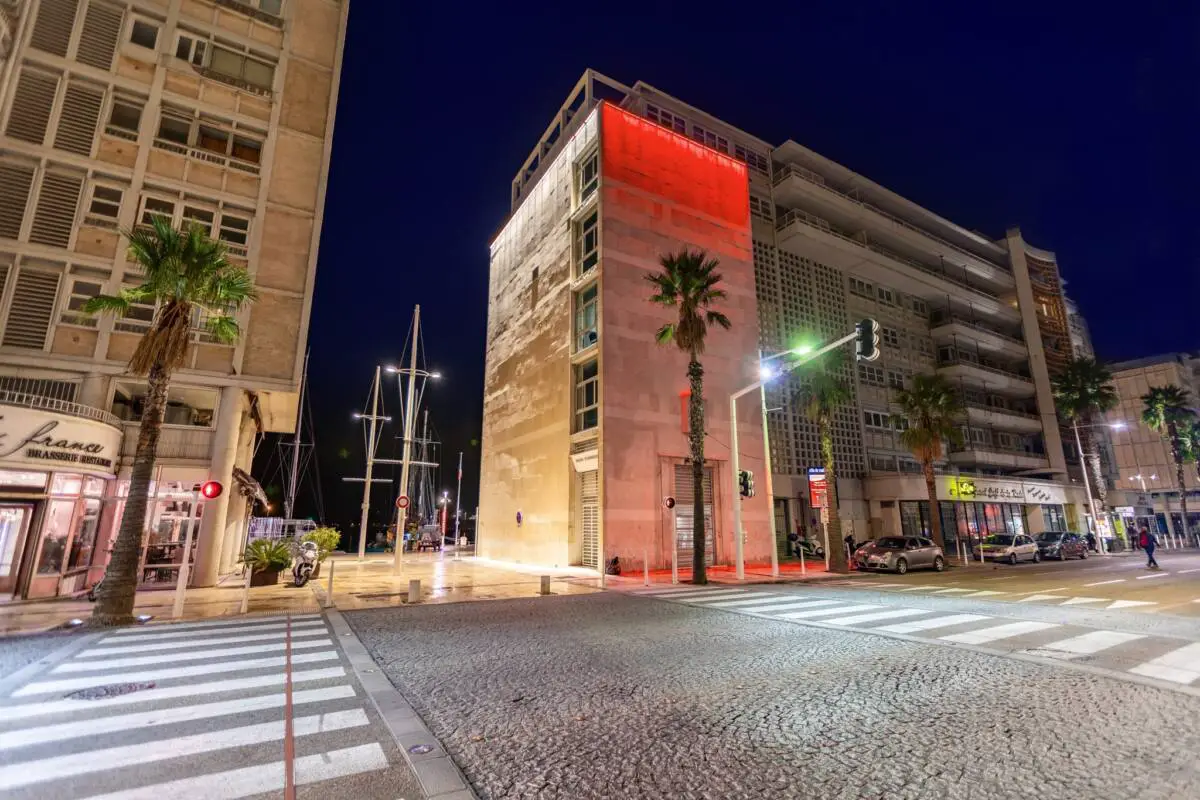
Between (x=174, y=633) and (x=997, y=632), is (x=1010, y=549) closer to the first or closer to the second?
(x=997, y=632)

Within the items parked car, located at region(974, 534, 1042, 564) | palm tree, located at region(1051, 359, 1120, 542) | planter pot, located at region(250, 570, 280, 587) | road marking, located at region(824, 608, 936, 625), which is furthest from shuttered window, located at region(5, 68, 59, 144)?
palm tree, located at region(1051, 359, 1120, 542)

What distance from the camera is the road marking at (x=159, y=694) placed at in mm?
5633

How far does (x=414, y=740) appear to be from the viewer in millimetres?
4715

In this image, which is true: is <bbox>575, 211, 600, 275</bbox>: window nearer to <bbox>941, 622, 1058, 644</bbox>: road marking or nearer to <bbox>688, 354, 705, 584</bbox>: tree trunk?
<bbox>688, 354, 705, 584</bbox>: tree trunk

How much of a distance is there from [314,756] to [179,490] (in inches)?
805

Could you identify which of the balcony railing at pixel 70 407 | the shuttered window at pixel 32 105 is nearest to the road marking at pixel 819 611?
the balcony railing at pixel 70 407

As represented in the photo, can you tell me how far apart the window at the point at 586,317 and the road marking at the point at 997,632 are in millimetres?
19692

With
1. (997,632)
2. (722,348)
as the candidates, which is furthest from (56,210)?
(997,632)

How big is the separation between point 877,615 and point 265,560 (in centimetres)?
1816

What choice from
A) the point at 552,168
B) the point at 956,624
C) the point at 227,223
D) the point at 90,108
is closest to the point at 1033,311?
the point at 552,168

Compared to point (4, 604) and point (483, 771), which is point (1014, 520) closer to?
point (483, 771)

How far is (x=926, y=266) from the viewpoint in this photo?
45.1m

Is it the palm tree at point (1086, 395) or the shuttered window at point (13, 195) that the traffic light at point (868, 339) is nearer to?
the shuttered window at point (13, 195)

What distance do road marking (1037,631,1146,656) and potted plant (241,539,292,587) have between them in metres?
20.1
